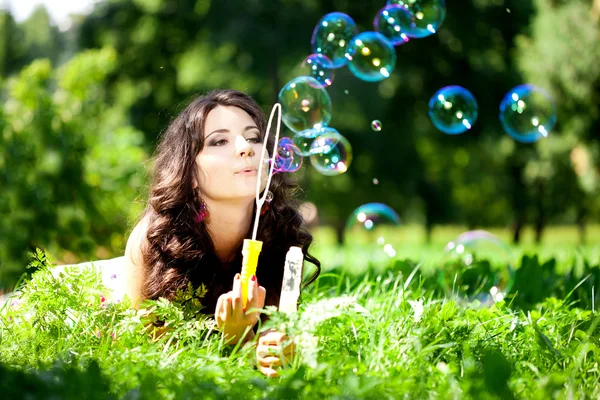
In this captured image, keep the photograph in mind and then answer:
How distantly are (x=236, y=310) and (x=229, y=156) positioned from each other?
0.65m

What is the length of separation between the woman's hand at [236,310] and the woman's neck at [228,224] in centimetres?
46

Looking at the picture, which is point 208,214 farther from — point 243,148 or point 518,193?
point 518,193

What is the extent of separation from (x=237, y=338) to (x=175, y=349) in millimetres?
208

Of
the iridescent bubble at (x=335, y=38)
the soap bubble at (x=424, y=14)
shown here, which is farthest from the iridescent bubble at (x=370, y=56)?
the soap bubble at (x=424, y=14)

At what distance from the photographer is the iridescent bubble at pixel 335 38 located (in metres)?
4.16

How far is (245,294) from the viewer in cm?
236

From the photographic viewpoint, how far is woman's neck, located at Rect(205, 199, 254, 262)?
278 cm

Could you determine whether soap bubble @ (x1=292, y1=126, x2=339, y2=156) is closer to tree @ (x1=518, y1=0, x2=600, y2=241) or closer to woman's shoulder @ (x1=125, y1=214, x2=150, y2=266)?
woman's shoulder @ (x1=125, y1=214, x2=150, y2=266)

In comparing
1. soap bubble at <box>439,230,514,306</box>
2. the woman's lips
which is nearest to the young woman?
the woman's lips

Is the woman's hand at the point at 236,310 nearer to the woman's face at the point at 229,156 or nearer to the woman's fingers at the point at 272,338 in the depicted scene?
the woman's fingers at the point at 272,338

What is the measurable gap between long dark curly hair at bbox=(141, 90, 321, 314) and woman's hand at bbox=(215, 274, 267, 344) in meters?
0.35

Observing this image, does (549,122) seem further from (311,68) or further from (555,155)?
(555,155)

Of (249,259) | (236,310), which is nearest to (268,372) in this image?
(236,310)

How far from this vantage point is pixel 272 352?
2229 millimetres
